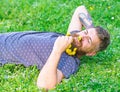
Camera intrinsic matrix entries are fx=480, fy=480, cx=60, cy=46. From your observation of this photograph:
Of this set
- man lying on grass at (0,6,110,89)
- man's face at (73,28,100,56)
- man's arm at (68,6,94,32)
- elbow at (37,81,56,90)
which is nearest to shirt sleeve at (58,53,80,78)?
man lying on grass at (0,6,110,89)

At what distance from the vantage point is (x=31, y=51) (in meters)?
5.78

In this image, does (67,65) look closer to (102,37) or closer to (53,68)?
(53,68)

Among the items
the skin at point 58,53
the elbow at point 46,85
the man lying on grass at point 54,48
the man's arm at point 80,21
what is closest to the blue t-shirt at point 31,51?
the man lying on grass at point 54,48

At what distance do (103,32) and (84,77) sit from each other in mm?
616

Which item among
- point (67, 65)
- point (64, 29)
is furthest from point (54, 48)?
point (64, 29)

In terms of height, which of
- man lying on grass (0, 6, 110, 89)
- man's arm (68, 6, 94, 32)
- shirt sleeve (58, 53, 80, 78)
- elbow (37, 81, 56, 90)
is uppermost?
man's arm (68, 6, 94, 32)

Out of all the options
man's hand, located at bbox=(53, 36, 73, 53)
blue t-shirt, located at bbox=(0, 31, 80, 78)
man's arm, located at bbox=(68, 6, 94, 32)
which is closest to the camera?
man's hand, located at bbox=(53, 36, 73, 53)

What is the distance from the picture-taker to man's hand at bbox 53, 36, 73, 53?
18.2 feet

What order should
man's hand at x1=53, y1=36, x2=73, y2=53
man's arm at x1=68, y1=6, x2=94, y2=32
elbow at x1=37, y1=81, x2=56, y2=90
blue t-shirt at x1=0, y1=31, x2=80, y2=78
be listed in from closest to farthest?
1. elbow at x1=37, y1=81, x2=56, y2=90
2. man's hand at x1=53, y1=36, x2=73, y2=53
3. blue t-shirt at x1=0, y1=31, x2=80, y2=78
4. man's arm at x1=68, y1=6, x2=94, y2=32

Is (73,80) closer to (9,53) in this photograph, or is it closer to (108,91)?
(108,91)

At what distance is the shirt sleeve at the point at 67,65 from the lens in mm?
5590

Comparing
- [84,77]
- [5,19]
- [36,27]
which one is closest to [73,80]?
[84,77]

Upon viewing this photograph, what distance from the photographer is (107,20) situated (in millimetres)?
7660

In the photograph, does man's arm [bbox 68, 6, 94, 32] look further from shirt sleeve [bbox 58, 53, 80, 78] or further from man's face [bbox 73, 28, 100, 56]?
shirt sleeve [bbox 58, 53, 80, 78]
